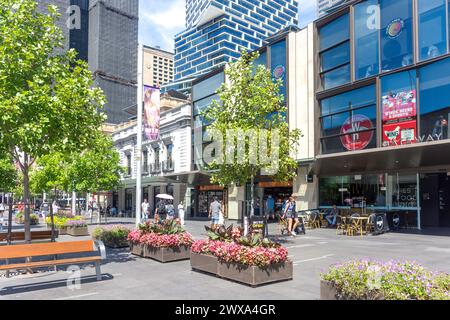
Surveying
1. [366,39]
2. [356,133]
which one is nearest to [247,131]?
[356,133]

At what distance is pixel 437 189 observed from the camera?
21109 millimetres

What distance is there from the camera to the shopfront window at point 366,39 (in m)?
20.5

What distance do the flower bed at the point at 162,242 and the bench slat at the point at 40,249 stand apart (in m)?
2.27

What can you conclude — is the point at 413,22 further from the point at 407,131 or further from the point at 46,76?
the point at 46,76

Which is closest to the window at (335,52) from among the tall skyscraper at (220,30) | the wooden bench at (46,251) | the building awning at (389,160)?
the building awning at (389,160)

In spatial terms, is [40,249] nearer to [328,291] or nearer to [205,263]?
[205,263]

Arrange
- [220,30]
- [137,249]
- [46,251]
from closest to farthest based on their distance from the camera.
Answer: [46,251], [137,249], [220,30]

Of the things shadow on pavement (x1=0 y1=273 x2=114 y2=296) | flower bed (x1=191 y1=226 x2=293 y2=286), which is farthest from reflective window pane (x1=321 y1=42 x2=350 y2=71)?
shadow on pavement (x1=0 y1=273 x2=114 y2=296)

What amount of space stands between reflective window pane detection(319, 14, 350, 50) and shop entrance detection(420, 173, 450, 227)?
8.93m

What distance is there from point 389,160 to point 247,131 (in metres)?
8.20

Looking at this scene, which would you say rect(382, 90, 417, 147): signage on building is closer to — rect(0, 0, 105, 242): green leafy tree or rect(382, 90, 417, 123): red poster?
rect(382, 90, 417, 123): red poster

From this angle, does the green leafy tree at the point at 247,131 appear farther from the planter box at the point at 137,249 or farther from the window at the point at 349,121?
the window at the point at 349,121

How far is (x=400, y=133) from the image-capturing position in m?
19.0

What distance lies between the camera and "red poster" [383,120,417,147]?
1855 cm
